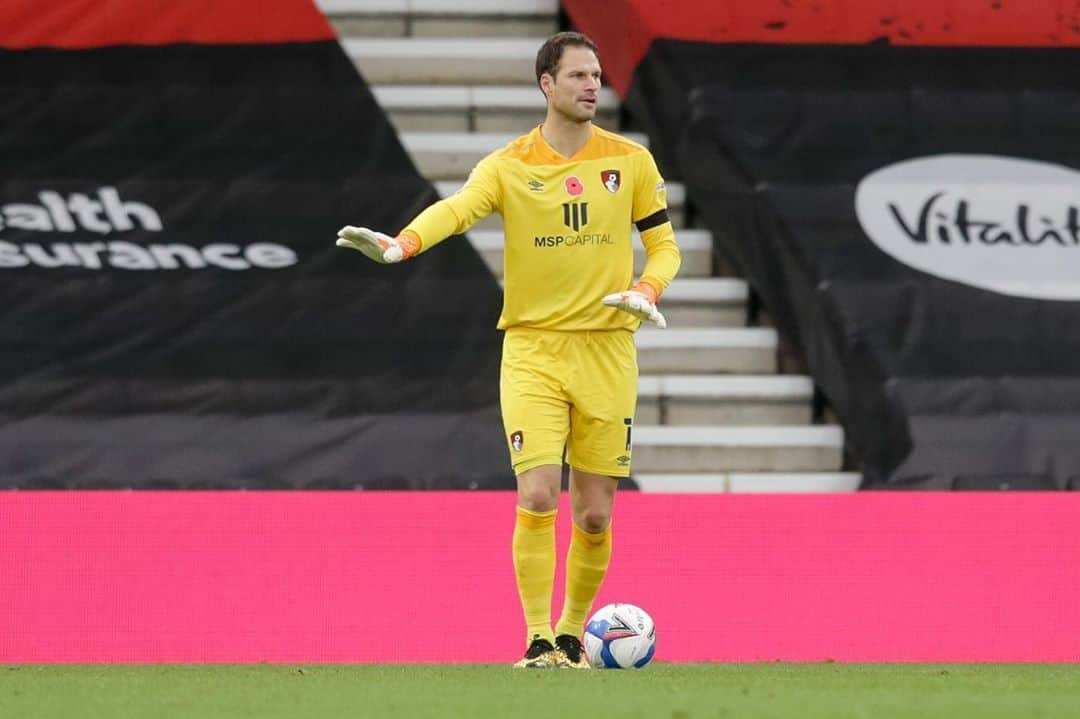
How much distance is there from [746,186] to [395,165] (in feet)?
5.61

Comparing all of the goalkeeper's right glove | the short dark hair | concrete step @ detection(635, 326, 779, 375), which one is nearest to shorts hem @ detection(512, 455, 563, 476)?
the goalkeeper's right glove

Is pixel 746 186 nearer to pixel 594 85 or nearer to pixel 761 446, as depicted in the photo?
pixel 761 446

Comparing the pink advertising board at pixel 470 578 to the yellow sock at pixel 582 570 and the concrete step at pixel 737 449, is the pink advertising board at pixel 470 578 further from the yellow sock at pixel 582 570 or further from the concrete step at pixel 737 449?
the concrete step at pixel 737 449

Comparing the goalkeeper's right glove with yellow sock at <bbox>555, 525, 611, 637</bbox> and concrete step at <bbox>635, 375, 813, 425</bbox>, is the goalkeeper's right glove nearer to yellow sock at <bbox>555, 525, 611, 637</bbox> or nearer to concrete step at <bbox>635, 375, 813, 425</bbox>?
yellow sock at <bbox>555, 525, 611, 637</bbox>

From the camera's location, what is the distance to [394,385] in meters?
9.70

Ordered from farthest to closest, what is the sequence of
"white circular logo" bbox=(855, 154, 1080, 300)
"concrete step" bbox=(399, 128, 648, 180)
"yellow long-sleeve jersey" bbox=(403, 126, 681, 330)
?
"concrete step" bbox=(399, 128, 648, 180), "white circular logo" bbox=(855, 154, 1080, 300), "yellow long-sleeve jersey" bbox=(403, 126, 681, 330)

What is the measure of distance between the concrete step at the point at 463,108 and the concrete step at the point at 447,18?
44 centimetres

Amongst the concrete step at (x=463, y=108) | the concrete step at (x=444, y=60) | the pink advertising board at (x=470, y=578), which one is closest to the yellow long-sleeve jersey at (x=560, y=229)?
the pink advertising board at (x=470, y=578)

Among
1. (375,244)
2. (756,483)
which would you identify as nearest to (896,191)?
(756,483)

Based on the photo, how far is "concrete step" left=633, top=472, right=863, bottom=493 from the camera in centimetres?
961

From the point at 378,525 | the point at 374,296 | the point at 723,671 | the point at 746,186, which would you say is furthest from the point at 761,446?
the point at 723,671

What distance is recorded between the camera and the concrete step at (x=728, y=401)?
10.0 m

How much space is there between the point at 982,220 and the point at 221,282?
145 inches

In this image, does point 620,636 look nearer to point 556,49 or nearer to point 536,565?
point 536,565
